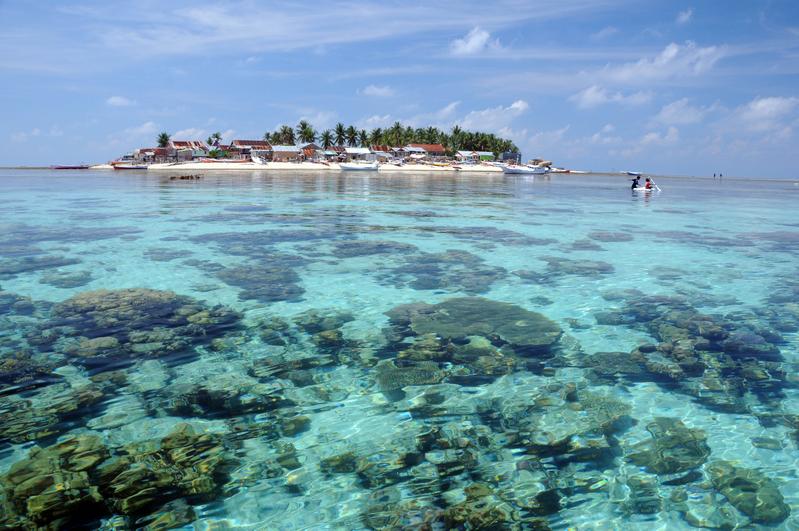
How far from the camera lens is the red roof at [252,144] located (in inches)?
4637

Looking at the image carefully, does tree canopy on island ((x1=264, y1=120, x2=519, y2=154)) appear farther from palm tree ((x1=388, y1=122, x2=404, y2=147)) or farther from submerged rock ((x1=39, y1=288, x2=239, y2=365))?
submerged rock ((x1=39, y1=288, x2=239, y2=365))

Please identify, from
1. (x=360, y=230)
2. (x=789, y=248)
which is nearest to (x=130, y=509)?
(x=360, y=230)

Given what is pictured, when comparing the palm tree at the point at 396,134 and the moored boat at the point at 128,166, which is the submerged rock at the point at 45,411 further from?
the palm tree at the point at 396,134

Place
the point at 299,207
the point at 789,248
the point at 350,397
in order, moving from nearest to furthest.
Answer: the point at 350,397
the point at 789,248
the point at 299,207

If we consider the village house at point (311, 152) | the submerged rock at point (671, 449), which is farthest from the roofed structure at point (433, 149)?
the submerged rock at point (671, 449)

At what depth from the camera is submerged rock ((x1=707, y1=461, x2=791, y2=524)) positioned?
4.34 metres

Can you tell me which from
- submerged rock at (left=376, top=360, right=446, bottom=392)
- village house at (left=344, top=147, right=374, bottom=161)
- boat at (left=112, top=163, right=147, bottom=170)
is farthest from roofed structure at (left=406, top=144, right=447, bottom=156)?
submerged rock at (left=376, top=360, right=446, bottom=392)

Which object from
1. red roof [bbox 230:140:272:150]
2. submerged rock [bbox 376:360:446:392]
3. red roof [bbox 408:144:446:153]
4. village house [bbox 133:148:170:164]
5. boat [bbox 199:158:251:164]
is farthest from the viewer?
red roof [bbox 408:144:446:153]

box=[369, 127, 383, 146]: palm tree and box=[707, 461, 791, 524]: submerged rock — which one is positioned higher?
box=[369, 127, 383, 146]: palm tree

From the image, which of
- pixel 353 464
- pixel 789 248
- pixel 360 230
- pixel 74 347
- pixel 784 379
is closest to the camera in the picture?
pixel 353 464

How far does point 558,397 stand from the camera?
6438 millimetres

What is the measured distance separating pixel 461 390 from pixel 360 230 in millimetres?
16002

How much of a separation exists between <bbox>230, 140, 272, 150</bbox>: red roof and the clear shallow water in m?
109

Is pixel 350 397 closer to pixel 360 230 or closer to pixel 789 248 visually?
pixel 360 230
